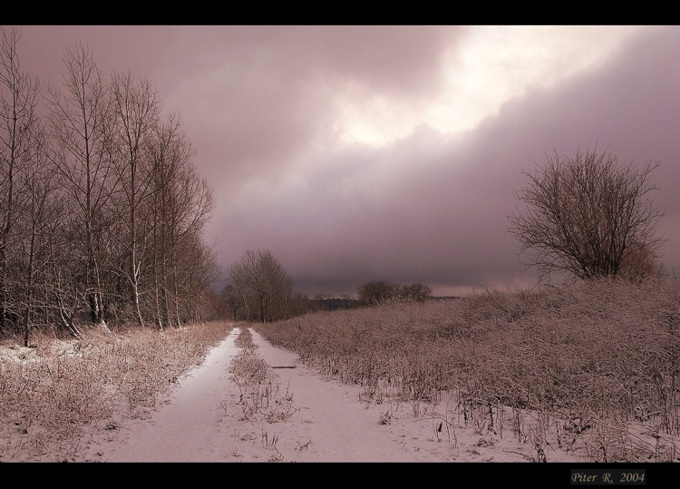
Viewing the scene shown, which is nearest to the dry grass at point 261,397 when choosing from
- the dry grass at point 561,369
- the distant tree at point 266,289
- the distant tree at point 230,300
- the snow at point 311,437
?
the snow at point 311,437

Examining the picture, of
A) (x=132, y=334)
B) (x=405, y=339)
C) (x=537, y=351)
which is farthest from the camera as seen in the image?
(x=405, y=339)

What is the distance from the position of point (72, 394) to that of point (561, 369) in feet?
34.7

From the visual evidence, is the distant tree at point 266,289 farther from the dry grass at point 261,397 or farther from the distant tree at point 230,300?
the dry grass at point 261,397

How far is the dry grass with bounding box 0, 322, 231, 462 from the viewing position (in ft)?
15.1

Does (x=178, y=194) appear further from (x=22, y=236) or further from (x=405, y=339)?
(x=405, y=339)

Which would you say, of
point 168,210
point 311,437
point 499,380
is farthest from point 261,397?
point 168,210

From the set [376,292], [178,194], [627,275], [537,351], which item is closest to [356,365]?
[537,351]

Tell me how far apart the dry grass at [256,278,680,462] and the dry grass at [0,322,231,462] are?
545 cm

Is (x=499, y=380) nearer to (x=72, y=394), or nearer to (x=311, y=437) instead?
(x=311, y=437)

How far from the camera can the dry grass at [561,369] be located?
16.6 feet

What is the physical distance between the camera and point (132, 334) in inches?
522
